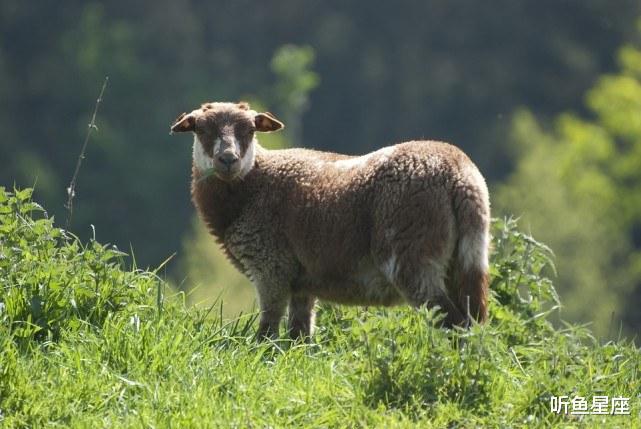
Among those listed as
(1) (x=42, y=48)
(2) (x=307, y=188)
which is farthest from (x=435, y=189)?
(1) (x=42, y=48)

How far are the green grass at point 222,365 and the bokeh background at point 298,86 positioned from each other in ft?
143

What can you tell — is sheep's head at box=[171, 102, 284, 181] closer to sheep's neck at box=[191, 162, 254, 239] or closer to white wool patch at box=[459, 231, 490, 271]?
sheep's neck at box=[191, 162, 254, 239]

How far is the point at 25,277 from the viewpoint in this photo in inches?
335

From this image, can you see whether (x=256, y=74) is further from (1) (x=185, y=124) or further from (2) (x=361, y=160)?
(2) (x=361, y=160)

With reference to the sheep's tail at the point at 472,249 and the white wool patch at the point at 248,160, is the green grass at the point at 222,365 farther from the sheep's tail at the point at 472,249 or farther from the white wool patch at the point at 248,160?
the white wool patch at the point at 248,160

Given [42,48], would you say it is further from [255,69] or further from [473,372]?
[473,372]

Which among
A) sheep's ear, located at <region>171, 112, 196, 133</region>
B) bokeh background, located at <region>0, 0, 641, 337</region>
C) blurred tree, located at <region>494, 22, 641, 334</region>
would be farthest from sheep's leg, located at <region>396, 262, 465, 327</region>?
bokeh background, located at <region>0, 0, 641, 337</region>

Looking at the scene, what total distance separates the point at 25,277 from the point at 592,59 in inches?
2712

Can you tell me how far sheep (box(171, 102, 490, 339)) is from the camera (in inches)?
345

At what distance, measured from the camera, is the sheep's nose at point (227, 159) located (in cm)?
954

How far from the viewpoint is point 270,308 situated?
30.6 ft

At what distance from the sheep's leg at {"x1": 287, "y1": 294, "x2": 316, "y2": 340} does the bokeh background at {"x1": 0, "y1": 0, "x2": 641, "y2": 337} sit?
42.7 metres

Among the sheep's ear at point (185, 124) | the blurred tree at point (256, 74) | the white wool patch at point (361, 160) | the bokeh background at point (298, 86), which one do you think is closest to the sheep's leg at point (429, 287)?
the white wool patch at point (361, 160)

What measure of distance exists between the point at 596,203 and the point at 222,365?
43.2 meters
